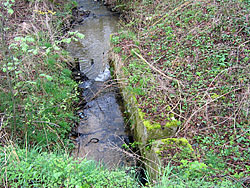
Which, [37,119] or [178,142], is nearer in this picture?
[178,142]

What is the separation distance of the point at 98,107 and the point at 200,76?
2.55 metres

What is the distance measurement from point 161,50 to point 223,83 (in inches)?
72.1

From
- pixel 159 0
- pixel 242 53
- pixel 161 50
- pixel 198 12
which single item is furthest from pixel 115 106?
pixel 159 0

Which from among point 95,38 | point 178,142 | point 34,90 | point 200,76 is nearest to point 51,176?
point 178,142

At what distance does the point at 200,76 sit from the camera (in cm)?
427

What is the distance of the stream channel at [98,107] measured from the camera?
4098 millimetres

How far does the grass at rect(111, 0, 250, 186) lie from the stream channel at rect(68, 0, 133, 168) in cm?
99

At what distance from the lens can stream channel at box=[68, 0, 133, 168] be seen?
13.4 ft

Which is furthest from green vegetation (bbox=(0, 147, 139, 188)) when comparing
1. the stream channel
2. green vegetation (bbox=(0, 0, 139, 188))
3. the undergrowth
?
the undergrowth

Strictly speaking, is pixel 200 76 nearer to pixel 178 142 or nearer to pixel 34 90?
pixel 178 142

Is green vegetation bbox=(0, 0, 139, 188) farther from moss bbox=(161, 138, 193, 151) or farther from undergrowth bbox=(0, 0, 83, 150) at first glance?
moss bbox=(161, 138, 193, 151)

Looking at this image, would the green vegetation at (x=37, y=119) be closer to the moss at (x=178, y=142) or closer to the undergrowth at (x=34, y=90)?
the undergrowth at (x=34, y=90)

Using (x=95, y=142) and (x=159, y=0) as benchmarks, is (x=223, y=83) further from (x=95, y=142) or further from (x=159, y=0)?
(x=159, y=0)

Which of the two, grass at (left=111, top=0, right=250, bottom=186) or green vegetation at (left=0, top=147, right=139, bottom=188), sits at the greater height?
grass at (left=111, top=0, right=250, bottom=186)
